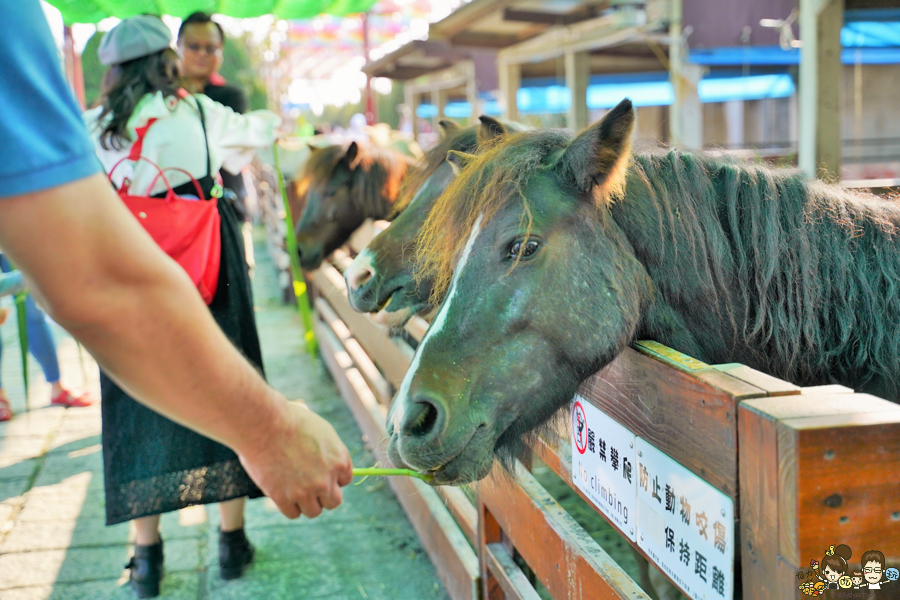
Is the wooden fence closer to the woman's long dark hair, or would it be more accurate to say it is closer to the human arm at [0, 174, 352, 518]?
the human arm at [0, 174, 352, 518]

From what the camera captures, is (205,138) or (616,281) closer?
(616,281)

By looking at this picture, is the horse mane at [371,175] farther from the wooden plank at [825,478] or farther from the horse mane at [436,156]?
the wooden plank at [825,478]

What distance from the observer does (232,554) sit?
306 centimetres

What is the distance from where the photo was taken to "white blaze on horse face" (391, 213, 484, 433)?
4.94 ft

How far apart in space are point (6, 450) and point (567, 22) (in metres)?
7.38

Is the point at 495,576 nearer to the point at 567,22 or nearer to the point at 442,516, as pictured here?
the point at 442,516

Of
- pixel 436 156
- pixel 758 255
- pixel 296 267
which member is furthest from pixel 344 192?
pixel 758 255

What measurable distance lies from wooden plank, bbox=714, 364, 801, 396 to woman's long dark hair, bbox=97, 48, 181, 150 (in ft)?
7.90

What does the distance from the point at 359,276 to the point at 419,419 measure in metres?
1.67

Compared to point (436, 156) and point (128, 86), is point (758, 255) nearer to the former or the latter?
point (436, 156)

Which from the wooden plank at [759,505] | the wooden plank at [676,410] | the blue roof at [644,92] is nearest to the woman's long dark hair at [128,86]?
the wooden plank at [676,410]

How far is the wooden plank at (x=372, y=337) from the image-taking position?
343cm

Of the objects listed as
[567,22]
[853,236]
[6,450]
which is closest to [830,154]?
[567,22]

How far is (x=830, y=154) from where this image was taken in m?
5.69
